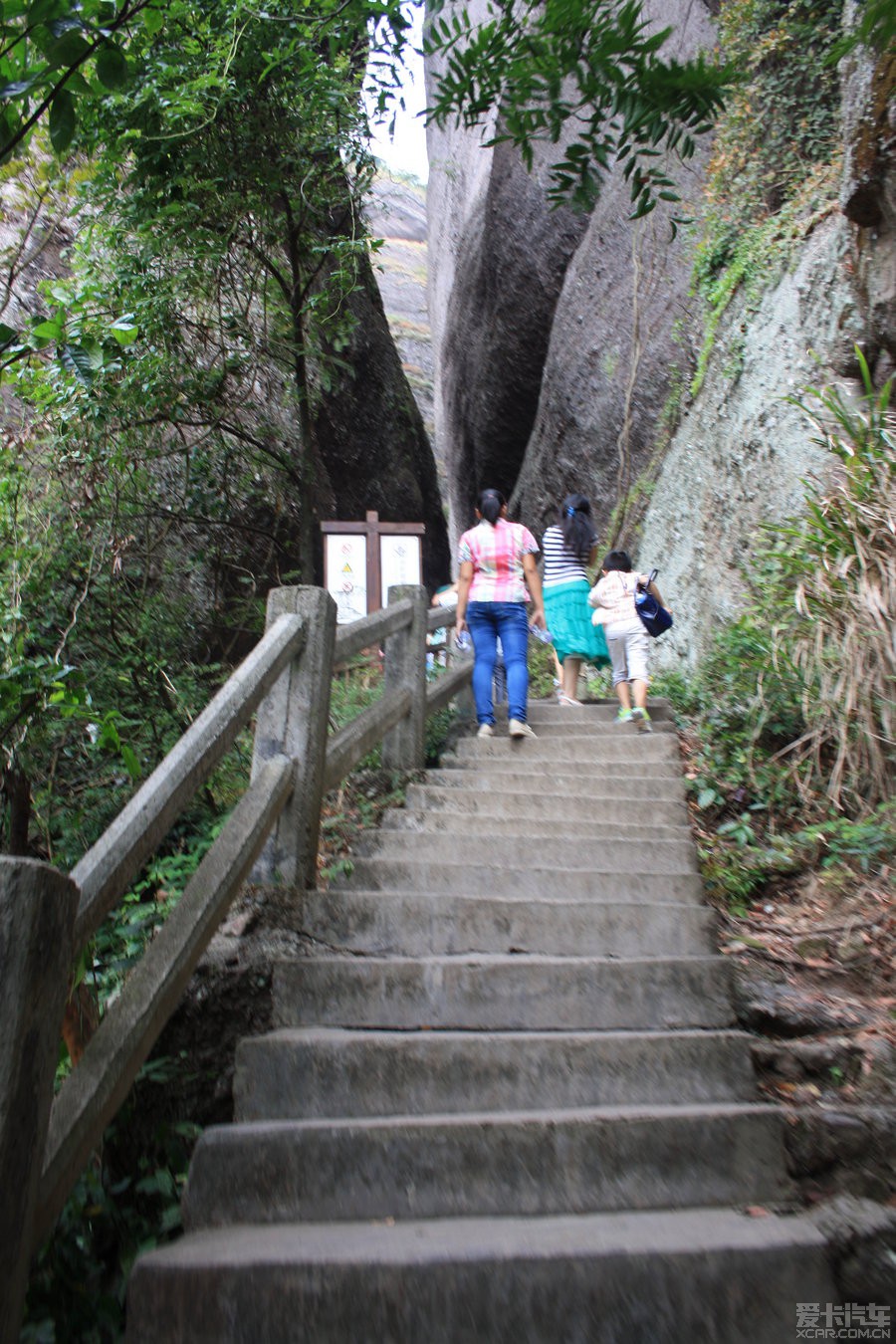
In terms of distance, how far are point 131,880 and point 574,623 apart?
501 cm

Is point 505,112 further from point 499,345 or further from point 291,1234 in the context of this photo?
point 499,345

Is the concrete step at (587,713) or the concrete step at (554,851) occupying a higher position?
the concrete step at (587,713)

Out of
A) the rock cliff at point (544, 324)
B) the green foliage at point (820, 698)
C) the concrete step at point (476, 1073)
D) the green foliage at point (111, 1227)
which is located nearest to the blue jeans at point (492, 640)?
the green foliage at point (820, 698)

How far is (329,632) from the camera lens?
152 inches

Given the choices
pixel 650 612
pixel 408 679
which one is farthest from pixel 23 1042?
pixel 650 612

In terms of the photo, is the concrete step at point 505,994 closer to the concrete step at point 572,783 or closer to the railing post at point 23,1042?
the railing post at point 23,1042

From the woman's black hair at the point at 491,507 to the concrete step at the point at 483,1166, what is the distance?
160 inches

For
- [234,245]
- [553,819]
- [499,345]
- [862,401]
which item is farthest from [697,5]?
[553,819]

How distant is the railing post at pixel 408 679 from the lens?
17.2ft

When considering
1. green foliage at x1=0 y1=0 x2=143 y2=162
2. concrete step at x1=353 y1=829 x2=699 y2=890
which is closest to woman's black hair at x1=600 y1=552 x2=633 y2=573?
concrete step at x1=353 y1=829 x2=699 y2=890

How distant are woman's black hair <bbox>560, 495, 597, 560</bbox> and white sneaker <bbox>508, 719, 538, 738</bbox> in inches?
81.0

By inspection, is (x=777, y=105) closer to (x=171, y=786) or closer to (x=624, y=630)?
(x=624, y=630)

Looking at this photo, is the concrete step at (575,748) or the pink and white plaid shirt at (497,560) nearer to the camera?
the concrete step at (575,748)

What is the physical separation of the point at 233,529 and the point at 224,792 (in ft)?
10.6
